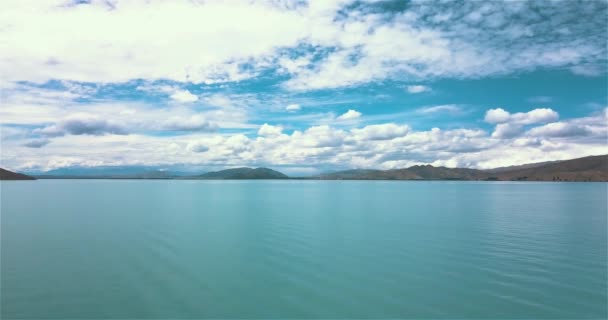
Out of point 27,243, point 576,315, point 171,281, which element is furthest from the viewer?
point 27,243

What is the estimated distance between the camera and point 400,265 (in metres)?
29.6

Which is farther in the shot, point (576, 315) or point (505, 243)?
point (505, 243)

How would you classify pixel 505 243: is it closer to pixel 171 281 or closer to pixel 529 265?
pixel 529 265

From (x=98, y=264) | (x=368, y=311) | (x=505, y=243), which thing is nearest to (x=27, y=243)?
(x=98, y=264)

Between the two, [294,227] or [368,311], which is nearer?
[368,311]

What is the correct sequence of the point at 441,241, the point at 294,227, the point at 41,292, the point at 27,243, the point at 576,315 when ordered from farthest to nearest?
1. the point at 294,227
2. the point at 441,241
3. the point at 27,243
4. the point at 41,292
5. the point at 576,315

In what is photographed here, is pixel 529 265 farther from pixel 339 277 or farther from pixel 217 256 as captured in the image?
pixel 217 256

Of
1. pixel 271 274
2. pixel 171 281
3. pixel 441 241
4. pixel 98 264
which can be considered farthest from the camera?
Answer: pixel 441 241

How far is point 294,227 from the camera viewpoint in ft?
167

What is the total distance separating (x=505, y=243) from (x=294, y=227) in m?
26.5

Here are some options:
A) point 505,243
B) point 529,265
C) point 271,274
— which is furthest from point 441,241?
point 271,274

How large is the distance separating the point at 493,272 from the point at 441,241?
12878 millimetres

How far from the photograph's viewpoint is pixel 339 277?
84.8 ft

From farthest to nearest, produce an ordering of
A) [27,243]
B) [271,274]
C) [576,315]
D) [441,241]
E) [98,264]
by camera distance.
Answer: [441,241], [27,243], [98,264], [271,274], [576,315]
